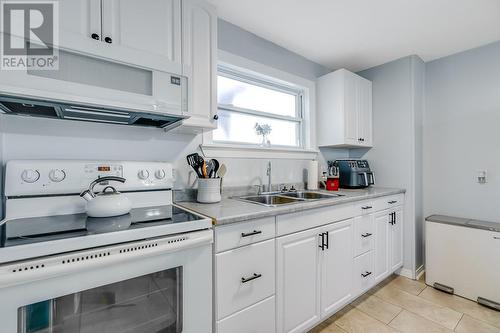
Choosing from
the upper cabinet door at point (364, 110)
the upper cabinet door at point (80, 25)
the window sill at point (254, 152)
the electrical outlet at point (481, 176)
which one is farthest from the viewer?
the upper cabinet door at point (364, 110)

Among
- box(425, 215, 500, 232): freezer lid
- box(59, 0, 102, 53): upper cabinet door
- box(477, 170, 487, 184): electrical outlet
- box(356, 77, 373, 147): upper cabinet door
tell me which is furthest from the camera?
box(356, 77, 373, 147): upper cabinet door

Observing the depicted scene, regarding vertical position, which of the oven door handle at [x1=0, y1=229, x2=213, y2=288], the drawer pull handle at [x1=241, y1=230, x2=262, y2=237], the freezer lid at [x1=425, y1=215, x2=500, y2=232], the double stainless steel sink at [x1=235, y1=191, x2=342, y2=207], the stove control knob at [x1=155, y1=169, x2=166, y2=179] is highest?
the stove control knob at [x1=155, y1=169, x2=166, y2=179]

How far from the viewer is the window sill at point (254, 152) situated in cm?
184

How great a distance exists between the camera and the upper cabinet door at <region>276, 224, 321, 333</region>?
140cm

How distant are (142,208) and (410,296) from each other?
2.41 metres

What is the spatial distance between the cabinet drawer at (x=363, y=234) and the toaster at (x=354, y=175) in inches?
19.2

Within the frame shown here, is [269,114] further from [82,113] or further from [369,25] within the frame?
[82,113]

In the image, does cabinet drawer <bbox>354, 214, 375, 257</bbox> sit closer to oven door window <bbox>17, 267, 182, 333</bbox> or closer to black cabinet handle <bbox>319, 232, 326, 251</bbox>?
black cabinet handle <bbox>319, 232, 326, 251</bbox>

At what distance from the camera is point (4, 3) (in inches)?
36.0

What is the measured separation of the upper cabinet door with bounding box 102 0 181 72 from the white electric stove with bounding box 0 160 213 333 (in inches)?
24.0

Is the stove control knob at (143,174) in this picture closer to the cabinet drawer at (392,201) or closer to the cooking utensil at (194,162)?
the cooking utensil at (194,162)

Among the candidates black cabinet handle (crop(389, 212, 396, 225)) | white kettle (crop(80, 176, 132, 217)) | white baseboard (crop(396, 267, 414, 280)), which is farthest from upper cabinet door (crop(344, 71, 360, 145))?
white kettle (crop(80, 176, 132, 217))

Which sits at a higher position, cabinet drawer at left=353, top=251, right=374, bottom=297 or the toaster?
the toaster

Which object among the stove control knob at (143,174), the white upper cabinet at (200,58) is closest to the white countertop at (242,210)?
the stove control knob at (143,174)
